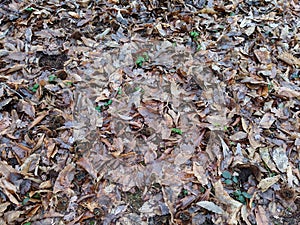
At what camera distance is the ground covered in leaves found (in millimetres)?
2355

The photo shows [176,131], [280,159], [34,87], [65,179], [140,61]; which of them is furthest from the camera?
[140,61]

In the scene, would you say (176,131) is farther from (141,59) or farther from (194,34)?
(194,34)

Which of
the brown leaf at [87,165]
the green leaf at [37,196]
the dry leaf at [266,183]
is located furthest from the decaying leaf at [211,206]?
the green leaf at [37,196]

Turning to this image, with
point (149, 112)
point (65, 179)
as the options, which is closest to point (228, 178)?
point (149, 112)

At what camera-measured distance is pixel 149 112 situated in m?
2.83

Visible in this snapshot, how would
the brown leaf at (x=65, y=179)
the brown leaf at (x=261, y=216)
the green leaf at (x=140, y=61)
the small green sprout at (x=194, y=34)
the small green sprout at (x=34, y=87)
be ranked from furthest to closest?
the small green sprout at (x=194, y=34) < the green leaf at (x=140, y=61) < the small green sprout at (x=34, y=87) < the brown leaf at (x=65, y=179) < the brown leaf at (x=261, y=216)

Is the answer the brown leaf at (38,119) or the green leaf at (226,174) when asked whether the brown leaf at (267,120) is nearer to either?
the green leaf at (226,174)

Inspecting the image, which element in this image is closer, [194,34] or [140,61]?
[140,61]

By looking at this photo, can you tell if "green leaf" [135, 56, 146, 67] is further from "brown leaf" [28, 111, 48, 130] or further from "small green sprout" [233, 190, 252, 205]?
"small green sprout" [233, 190, 252, 205]

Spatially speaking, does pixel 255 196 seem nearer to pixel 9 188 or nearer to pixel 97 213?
pixel 97 213

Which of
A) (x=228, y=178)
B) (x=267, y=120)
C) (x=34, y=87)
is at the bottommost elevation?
(x=228, y=178)

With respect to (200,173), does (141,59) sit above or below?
above

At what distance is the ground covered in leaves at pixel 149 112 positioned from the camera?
2355 millimetres

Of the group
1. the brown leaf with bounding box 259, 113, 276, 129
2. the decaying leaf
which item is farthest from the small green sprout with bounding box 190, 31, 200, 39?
the decaying leaf
